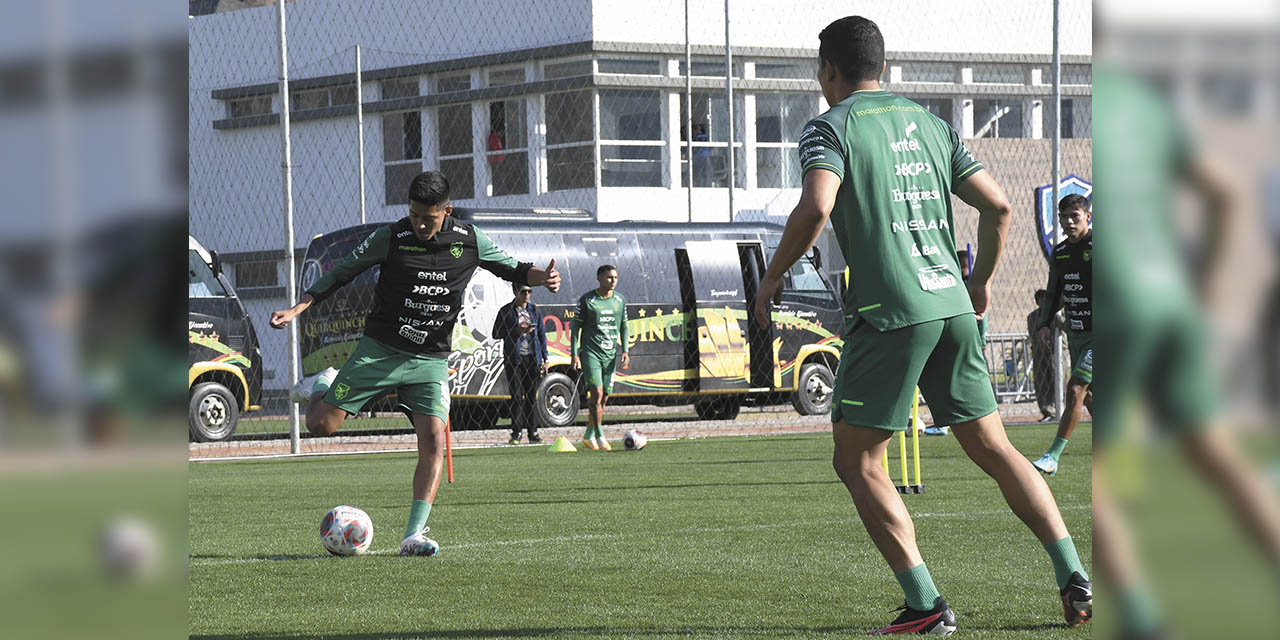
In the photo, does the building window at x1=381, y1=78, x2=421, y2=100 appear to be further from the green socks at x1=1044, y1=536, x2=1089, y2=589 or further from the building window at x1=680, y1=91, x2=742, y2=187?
the green socks at x1=1044, y1=536, x2=1089, y2=589

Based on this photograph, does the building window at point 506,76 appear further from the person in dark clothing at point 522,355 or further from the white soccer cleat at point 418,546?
the white soccer cleat at point 418,546

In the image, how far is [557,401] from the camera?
21234 millimetres

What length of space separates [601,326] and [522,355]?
178cm

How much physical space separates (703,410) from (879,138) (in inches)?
739

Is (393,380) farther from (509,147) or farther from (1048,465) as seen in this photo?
(509,147)

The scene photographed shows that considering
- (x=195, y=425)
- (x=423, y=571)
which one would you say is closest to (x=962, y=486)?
(x=423, y=571)

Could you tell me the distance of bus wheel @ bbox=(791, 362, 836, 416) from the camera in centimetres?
2284

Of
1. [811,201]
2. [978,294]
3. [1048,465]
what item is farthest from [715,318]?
[811,201]

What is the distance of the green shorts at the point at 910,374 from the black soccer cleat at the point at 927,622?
0.55 m

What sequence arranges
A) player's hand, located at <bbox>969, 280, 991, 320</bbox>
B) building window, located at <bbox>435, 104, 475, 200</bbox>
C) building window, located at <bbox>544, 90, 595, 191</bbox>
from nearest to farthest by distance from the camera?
player's hand, located at <bbox>969, 280, 991, 320</bbox> → building window, located at <bbox>544, 90, 595, 191</bbox> → building window, located at <bbox>435, 104, 475, 200</bbox>

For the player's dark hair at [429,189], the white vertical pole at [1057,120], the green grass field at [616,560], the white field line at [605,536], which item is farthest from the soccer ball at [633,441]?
the player's dark hair at [429,189]

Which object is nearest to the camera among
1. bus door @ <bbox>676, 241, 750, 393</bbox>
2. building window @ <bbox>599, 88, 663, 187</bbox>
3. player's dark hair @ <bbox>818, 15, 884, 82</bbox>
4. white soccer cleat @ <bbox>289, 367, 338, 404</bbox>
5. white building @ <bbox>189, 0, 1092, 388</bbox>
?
player's dark hair @ <bbox>818, 15, 884, 82</bbox>

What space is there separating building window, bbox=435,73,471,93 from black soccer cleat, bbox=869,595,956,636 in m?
27.6

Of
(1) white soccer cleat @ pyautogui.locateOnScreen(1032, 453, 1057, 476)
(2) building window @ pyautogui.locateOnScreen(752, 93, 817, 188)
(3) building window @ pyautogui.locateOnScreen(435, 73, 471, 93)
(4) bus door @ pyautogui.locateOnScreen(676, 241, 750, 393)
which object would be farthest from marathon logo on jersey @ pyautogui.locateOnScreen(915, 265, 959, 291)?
(3) building window @ pyautogui.locateOnScreen(435, 73, 471, 93)
